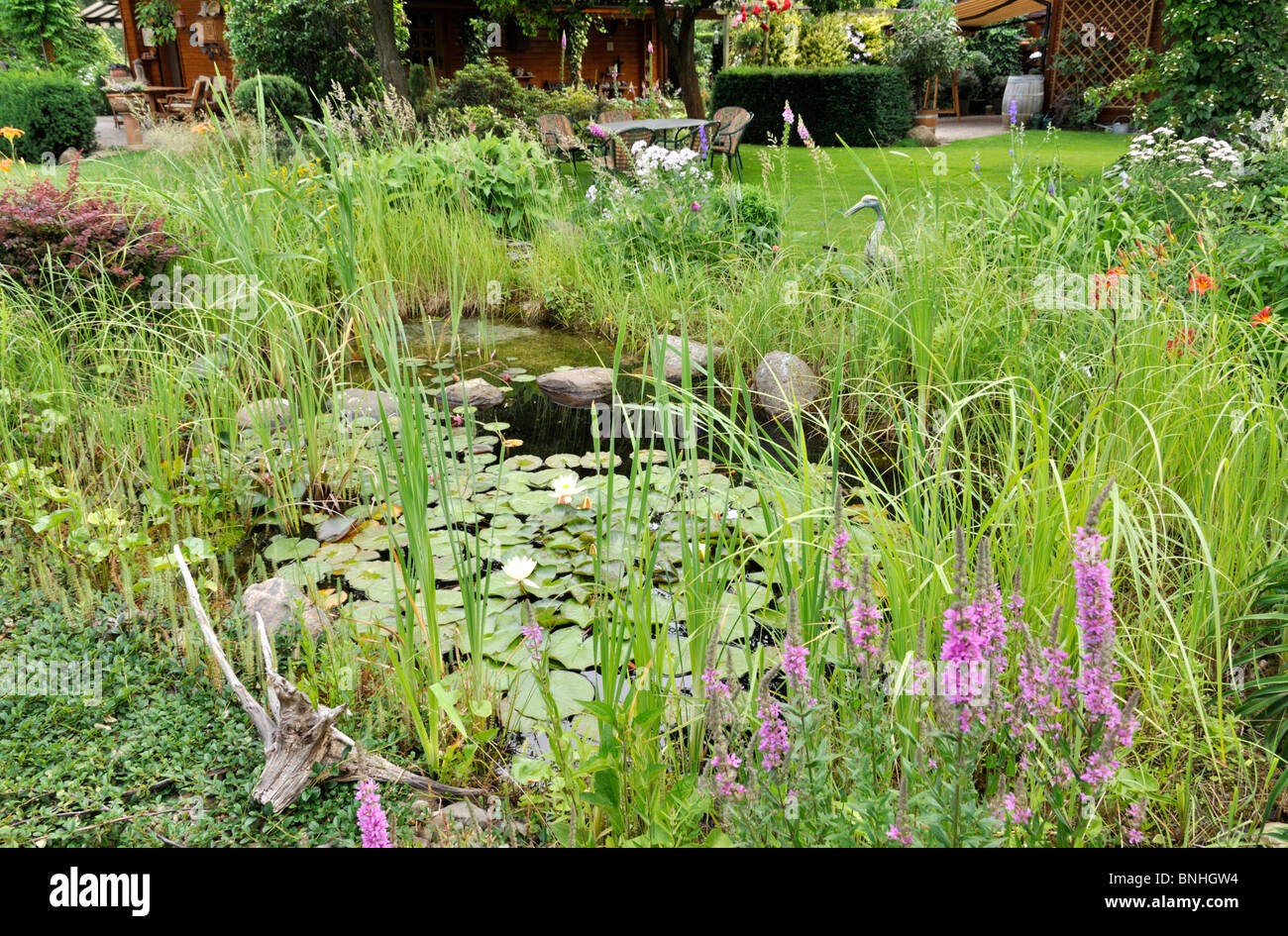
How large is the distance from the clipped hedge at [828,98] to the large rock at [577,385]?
377 inches

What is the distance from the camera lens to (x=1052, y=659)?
3.41 feet

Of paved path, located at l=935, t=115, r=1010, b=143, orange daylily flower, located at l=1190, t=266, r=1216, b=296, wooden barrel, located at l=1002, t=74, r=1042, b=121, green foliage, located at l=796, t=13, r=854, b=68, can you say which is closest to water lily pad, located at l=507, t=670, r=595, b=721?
orange daylily flower, located at l=1190, t=266, r=1216, b=296

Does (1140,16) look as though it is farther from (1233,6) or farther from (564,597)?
(564,597)

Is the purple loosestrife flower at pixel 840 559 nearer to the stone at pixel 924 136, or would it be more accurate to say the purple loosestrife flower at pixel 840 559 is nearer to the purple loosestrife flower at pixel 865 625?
the purple loosestrife flower at pixel 865 625

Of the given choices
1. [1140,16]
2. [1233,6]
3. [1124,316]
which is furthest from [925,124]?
[1124,316]

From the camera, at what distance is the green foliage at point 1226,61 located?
601cm

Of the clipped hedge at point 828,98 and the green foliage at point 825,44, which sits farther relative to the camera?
the green foliage at point 825,44

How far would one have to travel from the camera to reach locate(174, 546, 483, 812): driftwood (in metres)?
1.65

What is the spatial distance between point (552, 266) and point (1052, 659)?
4399 mm

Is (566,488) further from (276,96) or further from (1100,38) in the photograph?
(1100,38)

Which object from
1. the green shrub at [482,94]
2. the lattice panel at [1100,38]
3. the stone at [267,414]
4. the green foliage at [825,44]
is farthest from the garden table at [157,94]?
the stone at [267,414]

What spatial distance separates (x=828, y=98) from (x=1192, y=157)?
9.12 meters

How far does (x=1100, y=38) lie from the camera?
1380 centimetres

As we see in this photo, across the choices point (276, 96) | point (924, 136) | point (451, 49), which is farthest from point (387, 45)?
point (451, 49)
